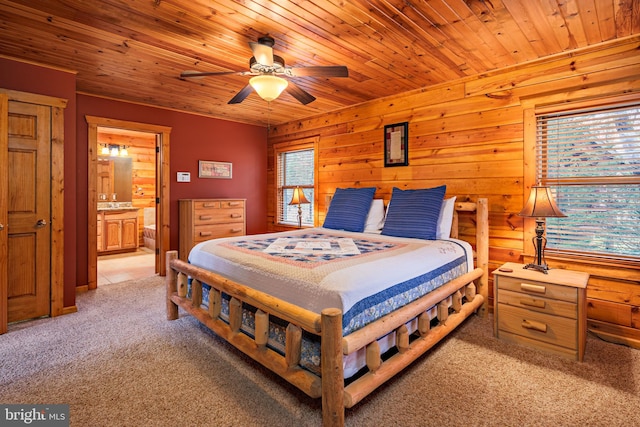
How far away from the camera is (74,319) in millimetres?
2951

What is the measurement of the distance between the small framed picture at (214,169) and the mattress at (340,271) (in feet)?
7.87

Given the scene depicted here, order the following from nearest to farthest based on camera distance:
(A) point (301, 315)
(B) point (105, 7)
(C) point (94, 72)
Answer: (A) point (301, 315) < (B) point (105, 7) < (C) point (94, 72)

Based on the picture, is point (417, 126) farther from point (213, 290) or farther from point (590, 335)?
point (213, 290)

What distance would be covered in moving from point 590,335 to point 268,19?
3.46 meters

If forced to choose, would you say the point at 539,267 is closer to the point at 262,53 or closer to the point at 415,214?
the point at 415,214

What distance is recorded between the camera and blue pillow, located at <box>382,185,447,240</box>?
3.02 m

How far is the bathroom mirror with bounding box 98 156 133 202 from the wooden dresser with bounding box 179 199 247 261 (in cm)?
290

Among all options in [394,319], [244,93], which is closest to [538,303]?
[394,319]

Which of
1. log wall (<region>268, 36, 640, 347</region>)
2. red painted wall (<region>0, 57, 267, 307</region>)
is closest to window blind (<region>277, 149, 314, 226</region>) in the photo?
red painted wall (<region>0, 57, 267, 307</region>)

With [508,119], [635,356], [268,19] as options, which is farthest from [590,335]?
[268,19]

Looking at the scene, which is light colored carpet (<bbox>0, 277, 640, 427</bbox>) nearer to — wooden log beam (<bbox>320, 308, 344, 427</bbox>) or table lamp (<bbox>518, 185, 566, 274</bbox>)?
wooden log beam (<bbox>320, 308, 344, 427</bbox>)

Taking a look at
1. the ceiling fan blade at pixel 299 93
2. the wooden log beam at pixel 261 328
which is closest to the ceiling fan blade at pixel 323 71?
the ceiling fan blade at pixel 299 93

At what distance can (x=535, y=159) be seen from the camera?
2.87 meters

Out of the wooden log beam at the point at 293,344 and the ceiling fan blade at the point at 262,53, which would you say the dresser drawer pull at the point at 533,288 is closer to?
the wooden log beam at the point at 293,344
